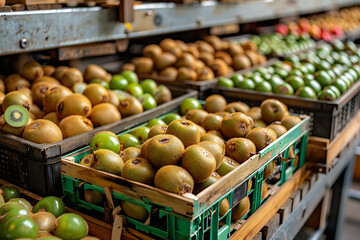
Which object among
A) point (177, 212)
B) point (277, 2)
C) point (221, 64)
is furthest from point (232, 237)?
point (277, 2)

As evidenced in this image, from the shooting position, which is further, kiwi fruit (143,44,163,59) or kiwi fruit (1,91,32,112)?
kiwi fruit (143,44,163,59)

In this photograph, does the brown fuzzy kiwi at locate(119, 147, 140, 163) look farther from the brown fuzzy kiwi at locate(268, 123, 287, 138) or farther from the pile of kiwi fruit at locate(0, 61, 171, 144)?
the brown fuzzy kiwi at locate(268, 123, 287, 138)

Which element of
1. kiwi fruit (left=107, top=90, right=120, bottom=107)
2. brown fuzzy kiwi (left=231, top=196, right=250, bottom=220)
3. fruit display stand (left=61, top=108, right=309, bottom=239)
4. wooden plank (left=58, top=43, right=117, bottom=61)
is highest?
wooden plank (left=58, top=43, right=117, bottom=61)

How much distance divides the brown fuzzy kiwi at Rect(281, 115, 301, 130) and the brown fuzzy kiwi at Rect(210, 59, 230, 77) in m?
1.17

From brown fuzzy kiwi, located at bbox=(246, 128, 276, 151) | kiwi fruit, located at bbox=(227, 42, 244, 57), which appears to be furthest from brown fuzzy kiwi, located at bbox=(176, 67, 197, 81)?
brown fuzzy kiwi, located at bbox=(246, 128, 276, 151)

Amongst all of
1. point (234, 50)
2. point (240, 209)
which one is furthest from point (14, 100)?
point (234, 50)

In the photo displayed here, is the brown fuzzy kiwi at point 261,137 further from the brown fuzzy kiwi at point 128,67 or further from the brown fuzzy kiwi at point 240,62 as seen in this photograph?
the brown fuzzy kiwi at point 240,62

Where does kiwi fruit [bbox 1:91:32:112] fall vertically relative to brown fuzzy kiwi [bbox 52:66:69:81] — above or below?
below

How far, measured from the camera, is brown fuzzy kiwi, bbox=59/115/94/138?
6.43 ft

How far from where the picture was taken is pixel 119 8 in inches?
101

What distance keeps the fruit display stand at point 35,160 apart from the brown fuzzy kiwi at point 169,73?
4.19 ft

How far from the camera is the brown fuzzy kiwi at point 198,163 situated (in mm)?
1468

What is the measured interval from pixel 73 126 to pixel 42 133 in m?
0.19

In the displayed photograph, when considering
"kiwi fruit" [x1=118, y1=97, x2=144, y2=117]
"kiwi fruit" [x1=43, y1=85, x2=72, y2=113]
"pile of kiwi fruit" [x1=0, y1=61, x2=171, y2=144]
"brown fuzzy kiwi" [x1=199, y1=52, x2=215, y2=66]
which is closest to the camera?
"pile of kiwi fruit" [x1=0, y1=61, x2=171, y2=144]
